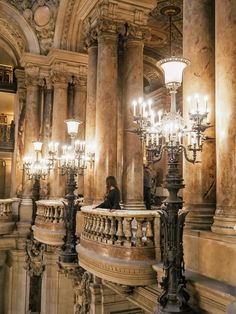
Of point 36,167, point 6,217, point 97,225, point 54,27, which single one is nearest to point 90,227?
point 97,225

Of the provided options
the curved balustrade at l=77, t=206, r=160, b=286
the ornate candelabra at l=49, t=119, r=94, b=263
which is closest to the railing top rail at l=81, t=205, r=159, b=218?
the curved balustrade at l=77, t=206, r=160, b=286

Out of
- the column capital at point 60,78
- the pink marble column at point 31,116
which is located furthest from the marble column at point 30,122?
the column capital at point 60,78

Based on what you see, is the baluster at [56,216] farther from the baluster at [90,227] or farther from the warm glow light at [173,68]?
the warm glow light at [173,68]

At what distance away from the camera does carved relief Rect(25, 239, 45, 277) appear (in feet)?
46.6

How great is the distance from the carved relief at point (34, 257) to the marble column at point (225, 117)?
1029 centimetres

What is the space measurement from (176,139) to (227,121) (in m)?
0.85

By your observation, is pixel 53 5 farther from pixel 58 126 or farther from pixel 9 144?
pixel 9 144

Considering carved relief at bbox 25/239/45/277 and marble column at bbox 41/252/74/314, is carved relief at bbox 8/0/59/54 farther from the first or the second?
marble column at bbox 41/252/74/314

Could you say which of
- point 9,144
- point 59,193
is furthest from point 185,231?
point 9,144

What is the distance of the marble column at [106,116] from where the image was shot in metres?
9.57

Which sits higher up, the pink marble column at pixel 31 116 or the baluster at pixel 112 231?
the pink marble column at pixel 31 116

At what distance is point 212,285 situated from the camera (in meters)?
4.54

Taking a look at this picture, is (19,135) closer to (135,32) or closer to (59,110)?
(59,110)

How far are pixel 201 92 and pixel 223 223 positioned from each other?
79.7 inches
